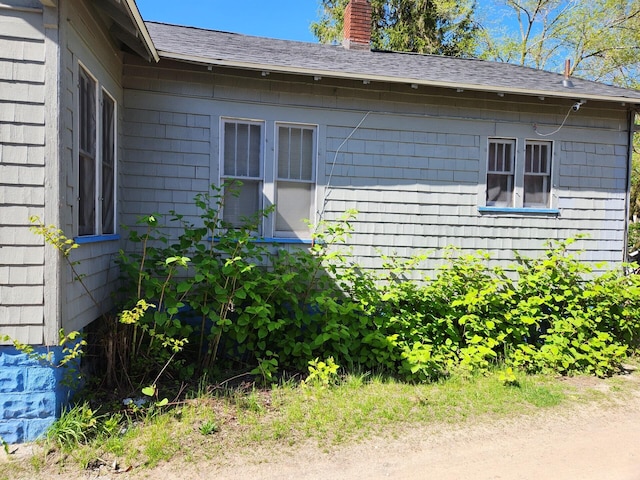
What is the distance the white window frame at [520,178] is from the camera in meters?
6.96

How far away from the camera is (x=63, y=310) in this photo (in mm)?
3785

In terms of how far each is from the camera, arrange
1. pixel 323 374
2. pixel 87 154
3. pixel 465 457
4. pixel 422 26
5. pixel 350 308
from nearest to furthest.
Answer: pixel 465 457 → pixel 87 154 → pixel 323 374 → pixel 350 308 → pixel 422 26

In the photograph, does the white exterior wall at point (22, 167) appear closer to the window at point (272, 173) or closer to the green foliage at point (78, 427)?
the green foliage at point (78, 427)

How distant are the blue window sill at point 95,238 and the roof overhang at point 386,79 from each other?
7.72 ft

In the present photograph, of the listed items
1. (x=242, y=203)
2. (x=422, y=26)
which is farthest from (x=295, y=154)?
(x=422, y=26)

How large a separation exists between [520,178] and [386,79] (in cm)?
277

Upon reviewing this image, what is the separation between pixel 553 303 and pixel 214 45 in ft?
21.2

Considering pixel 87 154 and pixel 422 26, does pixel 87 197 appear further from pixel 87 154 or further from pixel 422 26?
pixel 422 26

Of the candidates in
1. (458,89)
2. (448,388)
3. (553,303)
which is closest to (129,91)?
(458,89)

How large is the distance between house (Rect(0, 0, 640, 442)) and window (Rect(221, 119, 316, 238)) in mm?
21

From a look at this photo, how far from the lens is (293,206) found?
641 centimetres

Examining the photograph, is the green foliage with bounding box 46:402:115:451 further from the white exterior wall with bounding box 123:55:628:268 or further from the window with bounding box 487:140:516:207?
the window with bounding box 487:140:516:207

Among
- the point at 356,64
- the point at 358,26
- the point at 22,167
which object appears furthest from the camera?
the point at 358,26

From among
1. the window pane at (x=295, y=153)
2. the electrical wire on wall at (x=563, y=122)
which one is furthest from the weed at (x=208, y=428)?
the electrical wire on wall at (x=563, y=122)
